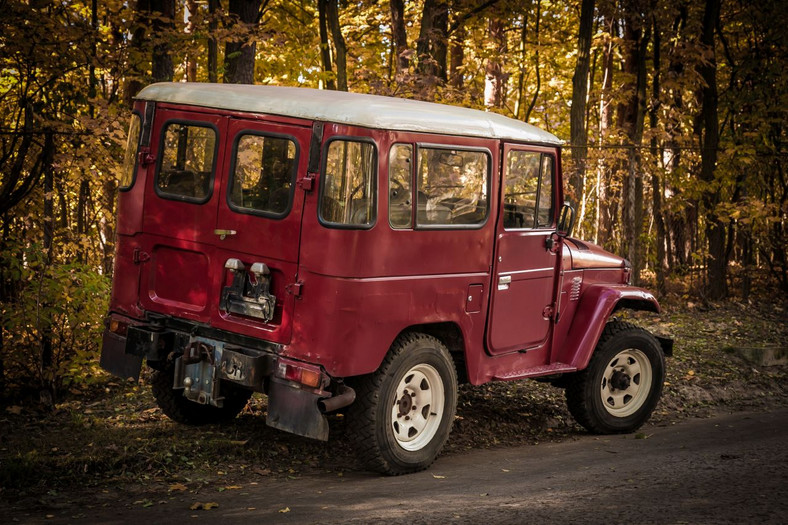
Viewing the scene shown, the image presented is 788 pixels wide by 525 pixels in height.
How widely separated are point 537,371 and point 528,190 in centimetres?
146

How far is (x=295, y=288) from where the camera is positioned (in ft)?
18.7

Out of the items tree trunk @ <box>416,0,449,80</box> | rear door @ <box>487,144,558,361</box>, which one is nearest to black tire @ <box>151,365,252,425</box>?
rear door @ <box>487,144,558,361</box>

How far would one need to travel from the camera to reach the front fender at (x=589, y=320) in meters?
7.38

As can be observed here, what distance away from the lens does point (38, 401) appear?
8609mm

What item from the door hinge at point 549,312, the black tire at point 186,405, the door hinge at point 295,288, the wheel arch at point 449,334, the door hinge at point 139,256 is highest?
the door hinge at point 139,256

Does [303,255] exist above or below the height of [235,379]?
above

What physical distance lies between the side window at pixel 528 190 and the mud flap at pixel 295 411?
6.97 ft

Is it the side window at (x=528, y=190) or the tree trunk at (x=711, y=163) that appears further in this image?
the tree trunk at (x=711, y=163)

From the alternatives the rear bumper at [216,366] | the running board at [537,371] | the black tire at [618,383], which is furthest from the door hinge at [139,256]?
the black tire at [618,383]

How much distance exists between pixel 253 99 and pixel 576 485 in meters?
3.34

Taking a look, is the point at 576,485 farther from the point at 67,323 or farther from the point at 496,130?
the point at 67,323

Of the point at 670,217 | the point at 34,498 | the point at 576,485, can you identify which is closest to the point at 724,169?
the point at 670,217

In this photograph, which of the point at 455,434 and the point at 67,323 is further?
the point at 67,323

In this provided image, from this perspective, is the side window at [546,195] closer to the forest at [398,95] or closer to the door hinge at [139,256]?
the door hinge at [139,256]
